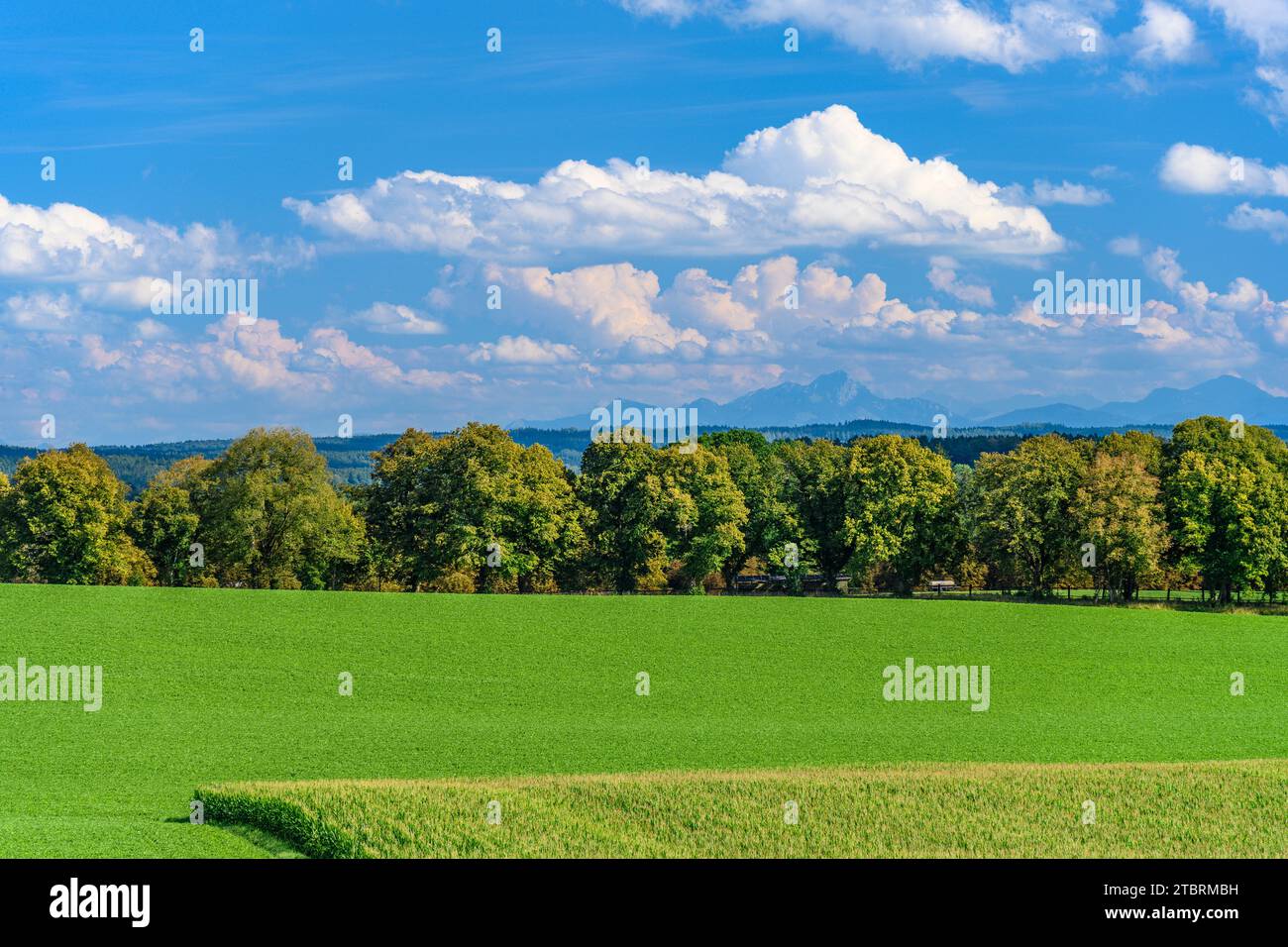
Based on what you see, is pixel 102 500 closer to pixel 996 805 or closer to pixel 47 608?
pixel 47 608

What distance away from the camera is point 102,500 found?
241 feet

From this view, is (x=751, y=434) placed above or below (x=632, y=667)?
above

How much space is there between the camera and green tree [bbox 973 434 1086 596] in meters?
75.6

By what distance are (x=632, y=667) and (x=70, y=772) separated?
2479 cm

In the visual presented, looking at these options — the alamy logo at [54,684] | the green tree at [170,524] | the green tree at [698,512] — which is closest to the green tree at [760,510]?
the green tree at [698,512]

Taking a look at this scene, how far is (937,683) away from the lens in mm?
51844

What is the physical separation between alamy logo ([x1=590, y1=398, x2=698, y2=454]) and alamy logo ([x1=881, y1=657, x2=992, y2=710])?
15.1 meters

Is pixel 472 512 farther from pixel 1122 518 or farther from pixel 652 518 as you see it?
pixel 1122 518

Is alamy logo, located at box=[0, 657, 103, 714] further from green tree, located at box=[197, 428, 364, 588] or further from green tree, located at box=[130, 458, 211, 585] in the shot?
green tree, located at box=[130, 458, 211, 585]

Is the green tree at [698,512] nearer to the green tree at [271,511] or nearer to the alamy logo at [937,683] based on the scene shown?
the green tree at [271,511]

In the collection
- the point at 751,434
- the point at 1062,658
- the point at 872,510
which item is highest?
the point at 751,434
